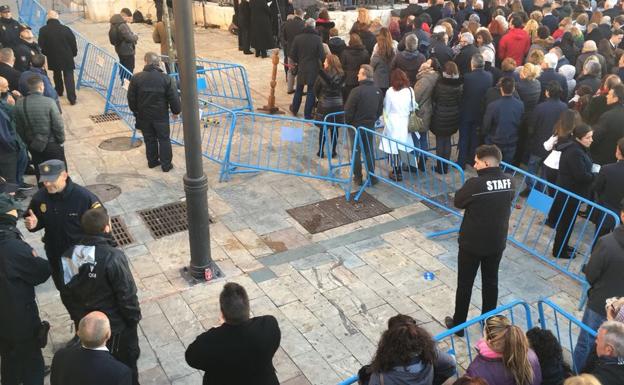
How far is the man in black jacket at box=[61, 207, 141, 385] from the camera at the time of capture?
4.66 m

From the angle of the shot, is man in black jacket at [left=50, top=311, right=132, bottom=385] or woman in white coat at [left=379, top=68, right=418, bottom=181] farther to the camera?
woman in white coat at [left=379, top=68, right=418, bottom=181]

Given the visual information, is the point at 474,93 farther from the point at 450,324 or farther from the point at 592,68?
the point at 450,324

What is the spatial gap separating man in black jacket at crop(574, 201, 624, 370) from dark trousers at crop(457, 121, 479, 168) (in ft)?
14.2

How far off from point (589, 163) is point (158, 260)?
17.3 feet

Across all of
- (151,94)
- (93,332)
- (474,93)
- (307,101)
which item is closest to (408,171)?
(474,93)

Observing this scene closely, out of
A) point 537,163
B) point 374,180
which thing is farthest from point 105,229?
point 537,163

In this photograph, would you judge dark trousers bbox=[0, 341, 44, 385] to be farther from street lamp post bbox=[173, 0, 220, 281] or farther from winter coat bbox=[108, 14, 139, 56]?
winter coat bbox=[108, 14, 139, 56]

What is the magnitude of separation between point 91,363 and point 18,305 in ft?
4.80

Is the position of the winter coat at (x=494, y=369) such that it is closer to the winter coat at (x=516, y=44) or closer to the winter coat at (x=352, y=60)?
the winter coat at (x=352, y=60)

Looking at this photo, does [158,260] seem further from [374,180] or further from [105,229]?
[374,180]

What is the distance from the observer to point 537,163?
29.7 ft

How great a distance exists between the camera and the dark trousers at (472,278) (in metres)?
5.87

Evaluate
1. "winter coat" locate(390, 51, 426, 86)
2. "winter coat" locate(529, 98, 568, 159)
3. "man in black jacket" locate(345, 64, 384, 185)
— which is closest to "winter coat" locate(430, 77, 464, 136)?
"man in black jacket" locate(345, 64, 384, 185)

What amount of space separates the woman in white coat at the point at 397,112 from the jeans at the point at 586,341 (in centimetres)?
397
